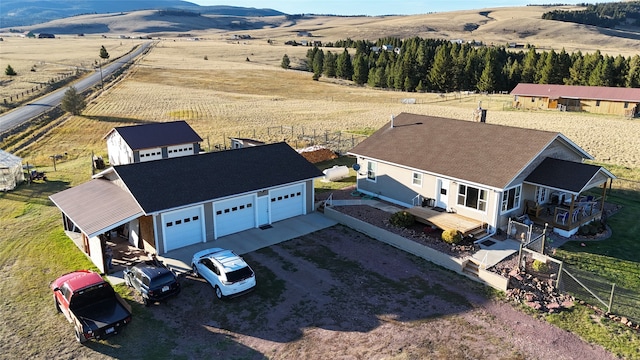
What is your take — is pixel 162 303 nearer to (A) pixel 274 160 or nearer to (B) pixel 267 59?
(A) pixel 274 160

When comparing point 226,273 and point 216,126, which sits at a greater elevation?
point 226,273

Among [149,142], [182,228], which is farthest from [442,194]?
[149,142]

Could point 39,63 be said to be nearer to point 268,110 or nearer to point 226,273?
point 268,110

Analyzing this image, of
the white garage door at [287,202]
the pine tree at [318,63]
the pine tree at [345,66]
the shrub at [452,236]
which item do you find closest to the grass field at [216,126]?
the shrub at [452,236]

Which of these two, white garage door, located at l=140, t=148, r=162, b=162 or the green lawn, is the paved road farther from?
the green lawn

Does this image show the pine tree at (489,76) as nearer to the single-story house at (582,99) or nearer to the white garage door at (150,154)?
the single-story house at (582,99)
